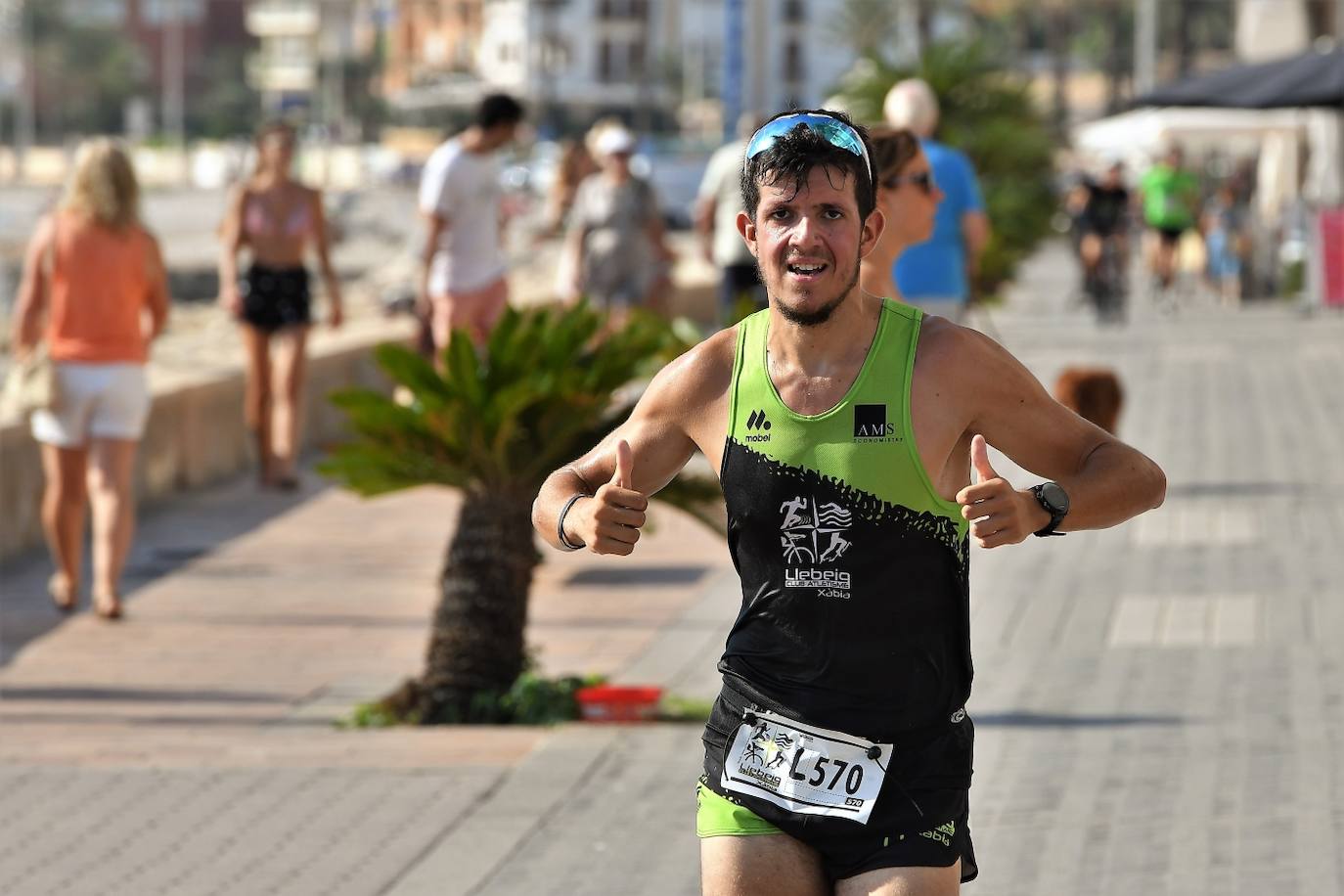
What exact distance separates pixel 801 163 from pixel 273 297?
30.7ft

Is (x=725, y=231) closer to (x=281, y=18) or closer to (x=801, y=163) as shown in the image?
(x=801, y=163)

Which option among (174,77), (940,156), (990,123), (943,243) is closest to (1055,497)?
(943,243)

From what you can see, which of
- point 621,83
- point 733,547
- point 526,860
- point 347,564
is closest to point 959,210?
point 347,564

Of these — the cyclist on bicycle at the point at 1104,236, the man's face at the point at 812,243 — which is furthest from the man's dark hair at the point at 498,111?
the cyclist on bicycle at the point at 1104,236

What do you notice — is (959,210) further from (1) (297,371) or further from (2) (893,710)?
(2) (893,710)

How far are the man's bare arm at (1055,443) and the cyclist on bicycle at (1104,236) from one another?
69.8 feet

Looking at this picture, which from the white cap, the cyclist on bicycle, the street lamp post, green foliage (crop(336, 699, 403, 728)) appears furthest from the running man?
the street lamp post

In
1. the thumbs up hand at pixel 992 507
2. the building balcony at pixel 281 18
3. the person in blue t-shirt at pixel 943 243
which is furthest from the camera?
the building balcony at pixel 281 18

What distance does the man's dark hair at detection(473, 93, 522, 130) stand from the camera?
11477 mm

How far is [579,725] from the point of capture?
24.1ft

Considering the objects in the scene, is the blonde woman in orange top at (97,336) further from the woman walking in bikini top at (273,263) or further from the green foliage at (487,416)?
the woman walking in bikini top at (273,263)

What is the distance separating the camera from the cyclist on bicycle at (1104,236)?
24422mm

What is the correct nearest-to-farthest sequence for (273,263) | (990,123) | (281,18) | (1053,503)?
(1053,503), (273,263), (990,123), (281,18)

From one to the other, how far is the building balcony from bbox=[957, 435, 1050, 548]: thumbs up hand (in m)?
171
